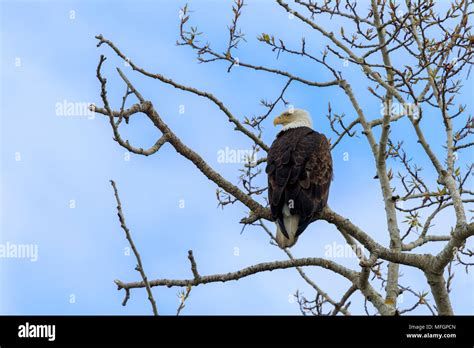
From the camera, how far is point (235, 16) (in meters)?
7.67

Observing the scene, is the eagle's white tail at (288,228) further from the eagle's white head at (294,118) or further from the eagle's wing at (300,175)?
the eagle's white head at (294,118)

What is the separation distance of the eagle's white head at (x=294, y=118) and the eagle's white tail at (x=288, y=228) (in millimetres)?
2456

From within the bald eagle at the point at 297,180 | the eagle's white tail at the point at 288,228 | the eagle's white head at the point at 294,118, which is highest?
the eagle's white head at the point at 294,118

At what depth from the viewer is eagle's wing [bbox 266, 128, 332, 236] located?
23.0 ft

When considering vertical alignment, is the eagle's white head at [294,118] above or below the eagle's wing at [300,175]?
above

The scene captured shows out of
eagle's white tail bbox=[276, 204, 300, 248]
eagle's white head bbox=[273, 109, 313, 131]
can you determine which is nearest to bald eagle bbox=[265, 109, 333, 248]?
eagle's white tail bbox=[276, 204, 300, 248]

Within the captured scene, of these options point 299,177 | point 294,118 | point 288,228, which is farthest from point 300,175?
point 294,118

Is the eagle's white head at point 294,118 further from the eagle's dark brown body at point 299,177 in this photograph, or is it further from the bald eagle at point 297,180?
the eagle's dark brown body at point 299,177

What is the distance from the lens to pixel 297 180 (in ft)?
23.8

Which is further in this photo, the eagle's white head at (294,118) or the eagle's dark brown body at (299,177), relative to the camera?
the eagle's white head at (294,118)

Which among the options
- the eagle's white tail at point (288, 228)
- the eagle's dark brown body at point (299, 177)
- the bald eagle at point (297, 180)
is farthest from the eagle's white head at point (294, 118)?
the eagle's white tail at point (288, 228)

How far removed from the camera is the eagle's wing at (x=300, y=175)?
7.00 m

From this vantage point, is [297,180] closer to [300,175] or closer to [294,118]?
[300,175]
